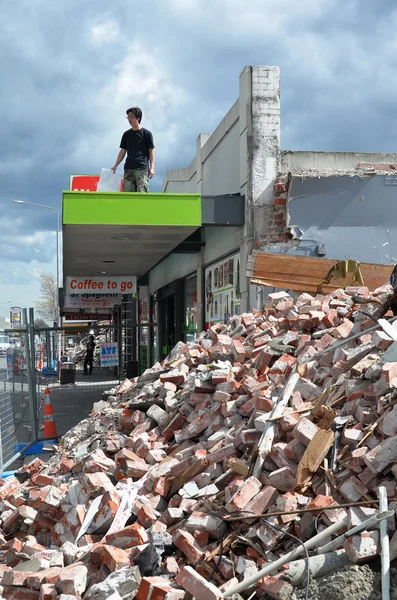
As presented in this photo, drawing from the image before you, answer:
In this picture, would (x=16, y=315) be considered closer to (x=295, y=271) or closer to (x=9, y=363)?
(x=9, y=363)

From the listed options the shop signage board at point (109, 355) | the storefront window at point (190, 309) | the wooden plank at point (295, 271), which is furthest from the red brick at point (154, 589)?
the storefront window at point (190, 309)

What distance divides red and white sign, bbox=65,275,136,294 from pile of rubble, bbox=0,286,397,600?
998 cm

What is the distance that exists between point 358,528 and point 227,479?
1209mm

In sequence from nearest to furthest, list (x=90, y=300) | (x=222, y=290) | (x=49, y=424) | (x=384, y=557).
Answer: (x=384, y=557), (x=49, y=424), (x=222, y=290), (x=90, y=300)

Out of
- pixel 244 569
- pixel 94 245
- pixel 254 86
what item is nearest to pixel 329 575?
pixel 244 569

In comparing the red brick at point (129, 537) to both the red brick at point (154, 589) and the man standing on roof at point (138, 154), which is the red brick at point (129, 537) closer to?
the red brick at point (154, 589)

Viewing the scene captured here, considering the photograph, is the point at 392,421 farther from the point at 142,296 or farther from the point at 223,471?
the point at 142,296

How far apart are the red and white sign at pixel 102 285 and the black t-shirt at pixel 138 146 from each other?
18.1 feet

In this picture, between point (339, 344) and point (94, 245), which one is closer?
point (339, 344)

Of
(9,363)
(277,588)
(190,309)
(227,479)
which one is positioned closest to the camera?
(277,588)

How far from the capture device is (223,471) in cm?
443

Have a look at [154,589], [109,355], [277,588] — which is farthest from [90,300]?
[277,588]

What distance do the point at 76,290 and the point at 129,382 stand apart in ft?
28.9

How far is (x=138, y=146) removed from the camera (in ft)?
36.6
